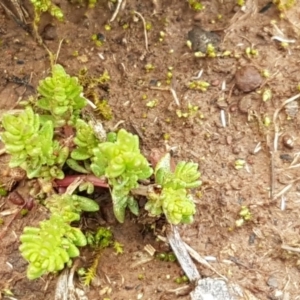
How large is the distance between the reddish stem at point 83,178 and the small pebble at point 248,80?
82 cm

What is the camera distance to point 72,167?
8.59 feet

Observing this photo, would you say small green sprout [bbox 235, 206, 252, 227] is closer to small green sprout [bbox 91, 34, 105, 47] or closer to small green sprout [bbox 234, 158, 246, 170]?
small green sprout [bbox 234, 158, 246, 170]

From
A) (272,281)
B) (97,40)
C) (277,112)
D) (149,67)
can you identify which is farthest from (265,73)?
(272,281)

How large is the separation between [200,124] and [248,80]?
0.31 metres

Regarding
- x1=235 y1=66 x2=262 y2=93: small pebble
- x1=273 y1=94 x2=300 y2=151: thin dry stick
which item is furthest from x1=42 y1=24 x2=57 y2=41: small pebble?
x1=273 y1=94 x2=300 y2=151: thin dry stick

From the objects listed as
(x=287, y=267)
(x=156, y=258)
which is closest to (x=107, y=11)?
(x=156, y=258)

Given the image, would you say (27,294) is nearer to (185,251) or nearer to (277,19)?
(185,251)

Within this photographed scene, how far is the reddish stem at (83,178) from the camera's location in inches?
102

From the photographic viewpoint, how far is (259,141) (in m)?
2.83

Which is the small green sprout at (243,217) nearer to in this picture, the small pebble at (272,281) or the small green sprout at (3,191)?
the small pebble at (272,281)

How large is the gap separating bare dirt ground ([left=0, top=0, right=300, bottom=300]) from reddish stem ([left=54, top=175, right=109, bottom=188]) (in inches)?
7.0

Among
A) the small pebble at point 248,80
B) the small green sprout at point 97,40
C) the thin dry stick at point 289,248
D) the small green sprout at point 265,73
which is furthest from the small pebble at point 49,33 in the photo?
the thin dry stick at point 289,248

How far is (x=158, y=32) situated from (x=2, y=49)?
765 millimetres

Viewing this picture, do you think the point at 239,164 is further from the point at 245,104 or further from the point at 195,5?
the point at 195,5
